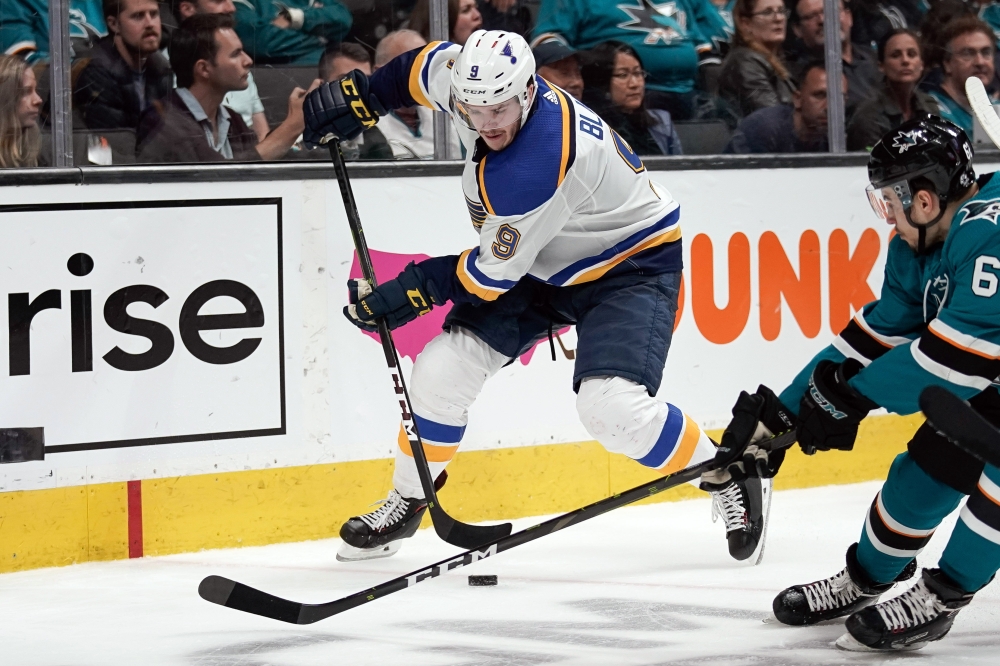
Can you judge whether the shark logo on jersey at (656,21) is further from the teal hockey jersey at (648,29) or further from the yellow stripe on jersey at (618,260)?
the yellow stripe on jersey at (618,260)

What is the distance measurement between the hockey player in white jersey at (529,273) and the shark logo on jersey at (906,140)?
68 cm

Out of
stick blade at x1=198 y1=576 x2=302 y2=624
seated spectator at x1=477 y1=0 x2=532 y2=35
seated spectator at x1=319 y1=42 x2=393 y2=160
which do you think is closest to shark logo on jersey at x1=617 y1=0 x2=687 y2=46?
seated spectator at x1=477 y1=0 x2=532 y2=35

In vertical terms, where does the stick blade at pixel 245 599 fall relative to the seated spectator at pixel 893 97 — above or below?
below

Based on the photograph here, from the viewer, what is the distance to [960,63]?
4.38 metres

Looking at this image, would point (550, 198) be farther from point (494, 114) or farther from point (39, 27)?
point (39, 27)

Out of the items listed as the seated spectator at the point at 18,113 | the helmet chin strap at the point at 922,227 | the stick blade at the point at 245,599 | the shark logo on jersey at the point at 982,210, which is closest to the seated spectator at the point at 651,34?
Result: the seated spectator at the point at 18,113

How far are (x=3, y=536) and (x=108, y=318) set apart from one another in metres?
0.57

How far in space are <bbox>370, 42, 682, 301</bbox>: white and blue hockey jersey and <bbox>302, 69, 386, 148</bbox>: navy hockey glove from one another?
34mm

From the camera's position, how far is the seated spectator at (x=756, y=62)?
396 cm

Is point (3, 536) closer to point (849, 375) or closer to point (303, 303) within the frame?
point (303, 303)

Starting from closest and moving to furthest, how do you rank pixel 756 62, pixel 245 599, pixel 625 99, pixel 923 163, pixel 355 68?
1. pixel 923 163
2. pixel 245 599
3. pixel 355 68
4. pixel 625 99
5. pixel 756 62

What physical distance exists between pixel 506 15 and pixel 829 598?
6.38ft

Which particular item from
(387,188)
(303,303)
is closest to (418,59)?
(387,188)

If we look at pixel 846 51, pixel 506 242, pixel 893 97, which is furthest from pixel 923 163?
pixel 893 97
